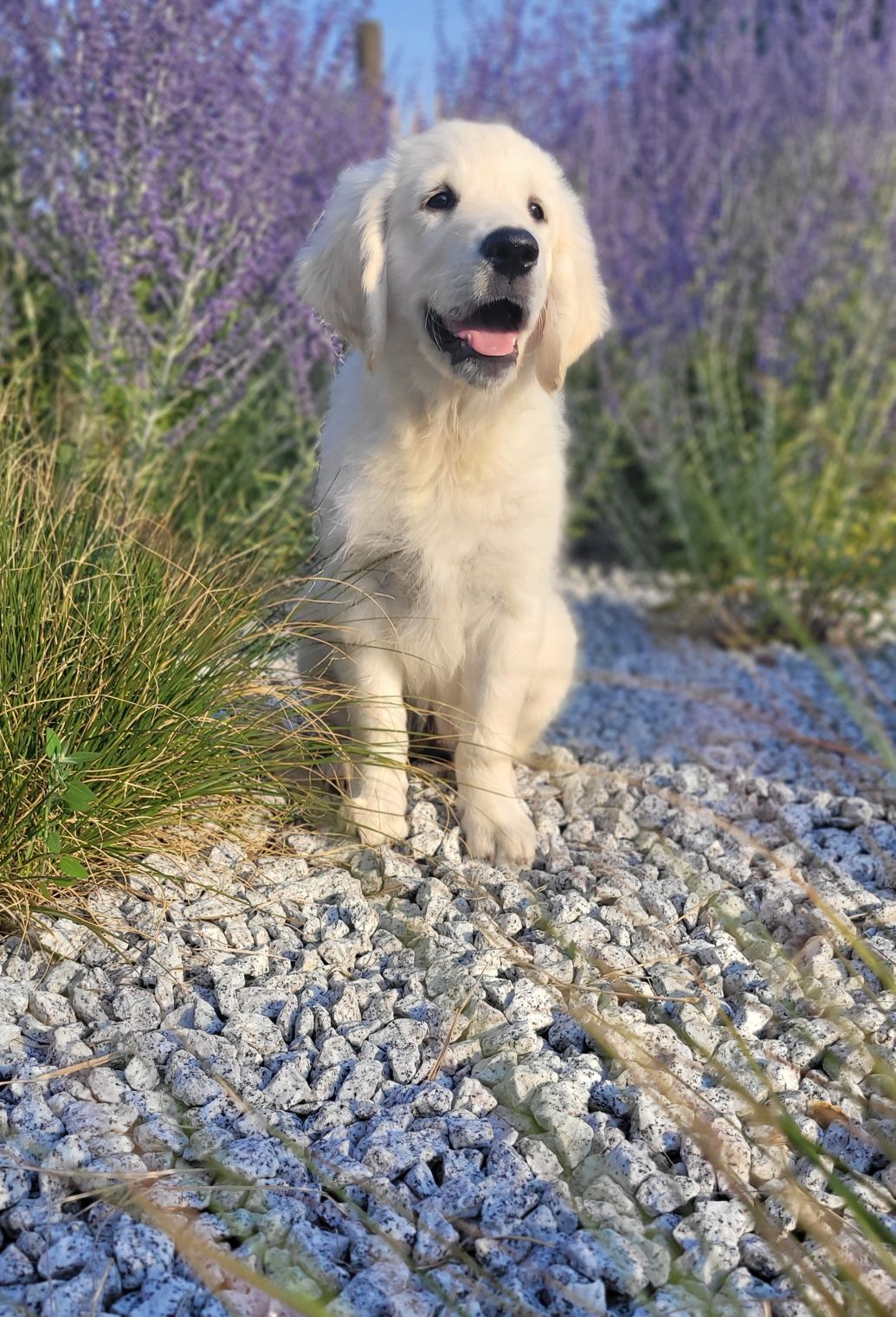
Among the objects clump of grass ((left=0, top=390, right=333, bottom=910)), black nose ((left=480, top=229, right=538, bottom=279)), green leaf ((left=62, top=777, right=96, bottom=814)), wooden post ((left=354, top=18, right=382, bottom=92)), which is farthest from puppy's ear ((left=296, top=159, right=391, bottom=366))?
wooden post ((left=354, top=18, right=382, bottom=92))

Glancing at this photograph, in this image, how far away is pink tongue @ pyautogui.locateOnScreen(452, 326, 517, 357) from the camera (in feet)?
7.75

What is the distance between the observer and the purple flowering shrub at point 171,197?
3.45 m

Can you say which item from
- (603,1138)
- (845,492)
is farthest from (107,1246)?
(845,492)

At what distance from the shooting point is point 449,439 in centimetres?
246

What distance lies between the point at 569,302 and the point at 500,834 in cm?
112

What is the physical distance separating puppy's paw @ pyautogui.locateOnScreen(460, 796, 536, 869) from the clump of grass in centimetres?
35

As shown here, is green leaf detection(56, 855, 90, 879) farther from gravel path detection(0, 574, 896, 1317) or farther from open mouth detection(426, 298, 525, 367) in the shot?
open mouth detection(426, 298, 525, 367)

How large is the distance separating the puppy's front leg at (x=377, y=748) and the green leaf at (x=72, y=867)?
66 cm

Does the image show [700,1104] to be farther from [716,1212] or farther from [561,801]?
[561,801]

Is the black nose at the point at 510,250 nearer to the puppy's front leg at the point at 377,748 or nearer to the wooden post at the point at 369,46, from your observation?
the puppy's front leg at the point at 377,748

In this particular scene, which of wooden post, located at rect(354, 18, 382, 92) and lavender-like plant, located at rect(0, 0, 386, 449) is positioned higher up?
wooden post, located at rect(354, 18, 382, 92)

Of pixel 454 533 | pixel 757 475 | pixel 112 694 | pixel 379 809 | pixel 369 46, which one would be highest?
pixel 369 46

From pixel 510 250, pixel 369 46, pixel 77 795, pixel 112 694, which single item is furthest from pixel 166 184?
pixel 369 46

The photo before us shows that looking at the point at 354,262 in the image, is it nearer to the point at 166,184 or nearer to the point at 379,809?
the point at 379,809
